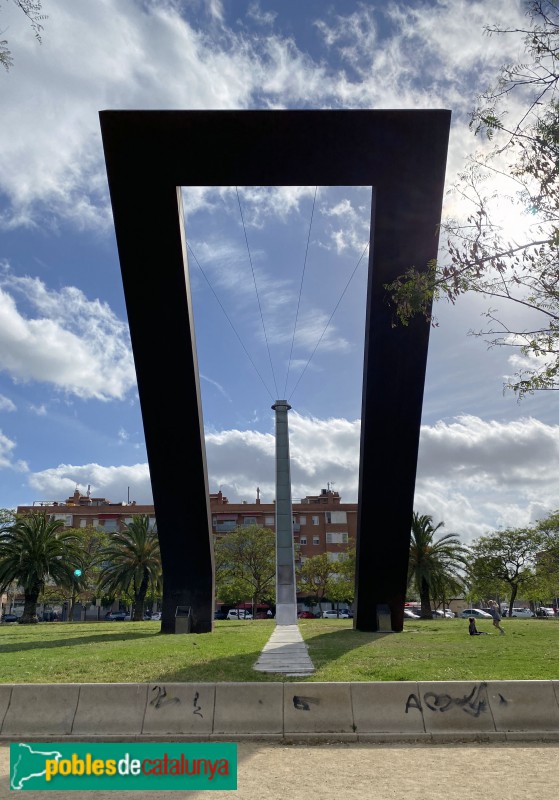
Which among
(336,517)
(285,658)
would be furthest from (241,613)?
(285,658)

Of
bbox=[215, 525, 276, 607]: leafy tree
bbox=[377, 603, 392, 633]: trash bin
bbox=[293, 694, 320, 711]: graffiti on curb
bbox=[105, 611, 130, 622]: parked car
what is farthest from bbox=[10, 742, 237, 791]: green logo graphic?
bbox=[105, 611, 130, 622]: parked car

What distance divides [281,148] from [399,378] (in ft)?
23.0

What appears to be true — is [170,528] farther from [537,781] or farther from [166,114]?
[537,781]

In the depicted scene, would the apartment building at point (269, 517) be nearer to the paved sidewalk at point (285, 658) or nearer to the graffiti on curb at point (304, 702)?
the paved sidewalk at point (285, 658)

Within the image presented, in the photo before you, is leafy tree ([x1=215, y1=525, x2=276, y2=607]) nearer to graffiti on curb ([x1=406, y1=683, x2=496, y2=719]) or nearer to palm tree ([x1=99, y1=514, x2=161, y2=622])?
palm tree ([x1=99, y1=514, x2=161, y2=622])

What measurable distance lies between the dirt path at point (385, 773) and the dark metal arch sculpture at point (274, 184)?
942 centimetres

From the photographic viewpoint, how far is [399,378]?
18109 millimetres

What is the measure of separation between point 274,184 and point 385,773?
13.2 meters

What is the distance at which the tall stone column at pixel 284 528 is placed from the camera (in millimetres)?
40688

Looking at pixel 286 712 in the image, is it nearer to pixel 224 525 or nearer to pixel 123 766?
pixel 123 766

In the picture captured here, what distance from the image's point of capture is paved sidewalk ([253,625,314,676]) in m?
13.7

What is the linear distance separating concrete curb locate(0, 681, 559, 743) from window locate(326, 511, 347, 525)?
7983cm

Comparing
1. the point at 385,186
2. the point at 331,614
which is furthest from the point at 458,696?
the point at 331,614

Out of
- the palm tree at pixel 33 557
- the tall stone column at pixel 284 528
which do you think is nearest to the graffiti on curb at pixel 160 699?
the tall stone column at pixel 284 528
